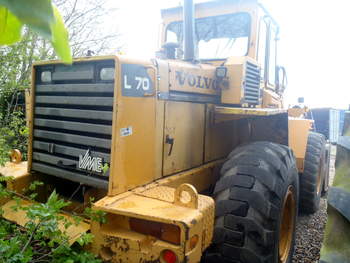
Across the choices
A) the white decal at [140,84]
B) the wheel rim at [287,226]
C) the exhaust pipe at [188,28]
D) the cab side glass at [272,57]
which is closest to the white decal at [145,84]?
the white decal at [140,84]

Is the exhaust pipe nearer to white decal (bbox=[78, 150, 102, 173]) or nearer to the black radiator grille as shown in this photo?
the black radiator grille

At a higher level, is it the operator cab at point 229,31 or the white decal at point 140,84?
the operator cab at point 229,31

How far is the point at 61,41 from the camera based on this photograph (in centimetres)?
45

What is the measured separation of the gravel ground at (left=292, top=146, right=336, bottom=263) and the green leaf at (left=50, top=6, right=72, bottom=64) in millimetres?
3868

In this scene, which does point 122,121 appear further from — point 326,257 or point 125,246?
point 326,257

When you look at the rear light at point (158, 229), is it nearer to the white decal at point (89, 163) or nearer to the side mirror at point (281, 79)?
the white decal at point (89, 163)

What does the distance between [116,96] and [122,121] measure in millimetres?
190

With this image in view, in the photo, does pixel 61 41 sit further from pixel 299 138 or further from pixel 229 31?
pixel 299 138

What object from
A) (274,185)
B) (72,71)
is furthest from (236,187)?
(72,71)

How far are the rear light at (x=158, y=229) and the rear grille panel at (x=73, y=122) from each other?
1.36ft

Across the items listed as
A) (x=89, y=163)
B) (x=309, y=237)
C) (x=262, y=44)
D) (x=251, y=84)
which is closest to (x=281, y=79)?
(x=262, y=44)

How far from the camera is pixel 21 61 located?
15.6ft

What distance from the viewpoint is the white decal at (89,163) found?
267 centimetres

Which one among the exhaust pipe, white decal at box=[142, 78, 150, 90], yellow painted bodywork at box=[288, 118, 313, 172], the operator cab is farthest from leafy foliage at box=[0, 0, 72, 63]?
yellow painted bodywork at box=[288, 118, 313, 172]
